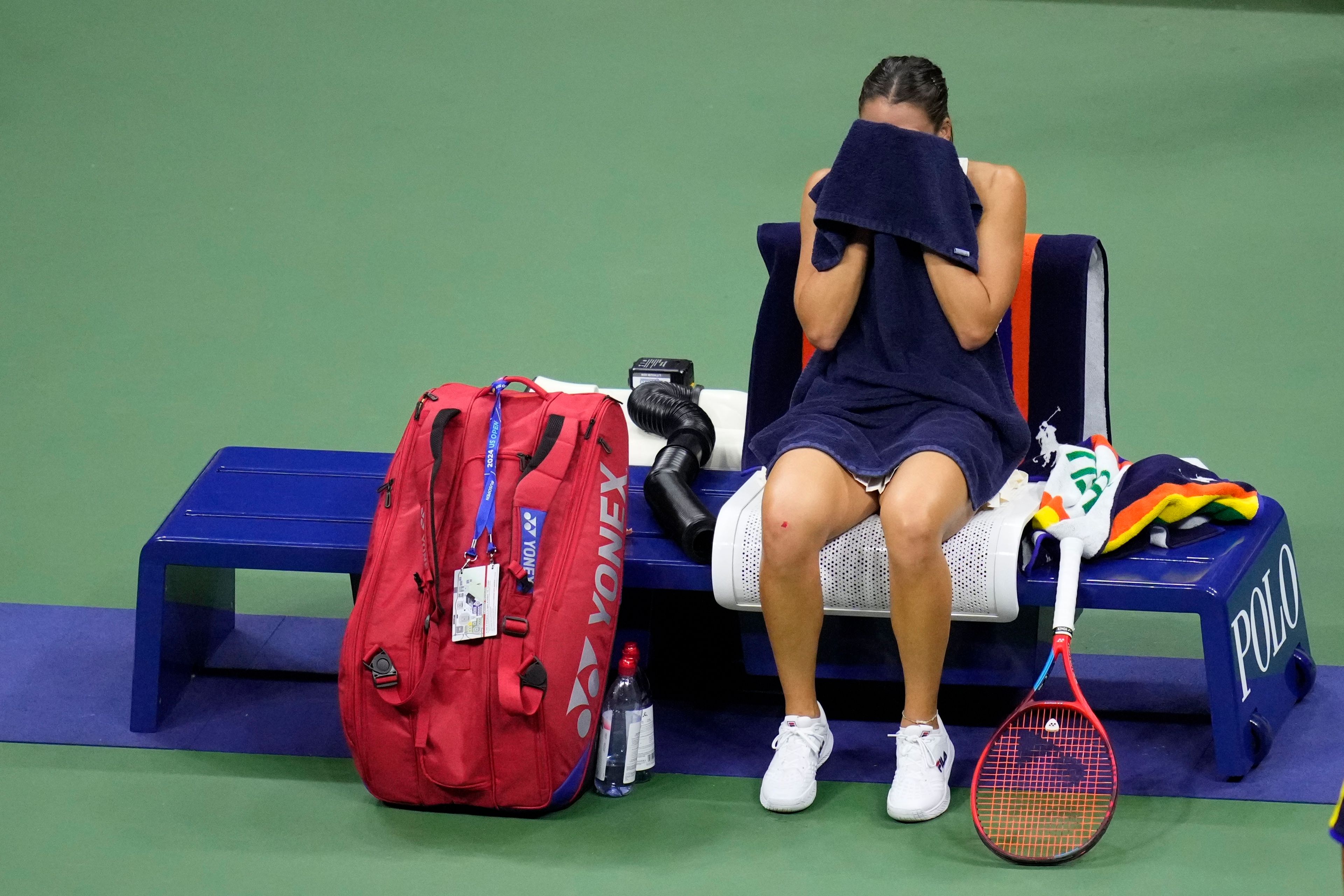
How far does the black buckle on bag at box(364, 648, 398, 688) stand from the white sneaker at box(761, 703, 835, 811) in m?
0.72

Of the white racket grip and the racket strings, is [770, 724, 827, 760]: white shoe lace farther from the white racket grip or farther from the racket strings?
the white racket grip

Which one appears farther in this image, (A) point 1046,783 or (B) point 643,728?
(B) point 643,728

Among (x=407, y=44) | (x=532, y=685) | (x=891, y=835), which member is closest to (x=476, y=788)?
(x=532, y=685)

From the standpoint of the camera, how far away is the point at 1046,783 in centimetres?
306

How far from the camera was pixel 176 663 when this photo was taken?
11.7ft

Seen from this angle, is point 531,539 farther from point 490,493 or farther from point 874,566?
point 874,566

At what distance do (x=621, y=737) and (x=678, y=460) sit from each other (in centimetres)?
64

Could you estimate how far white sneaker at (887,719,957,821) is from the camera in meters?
3.12

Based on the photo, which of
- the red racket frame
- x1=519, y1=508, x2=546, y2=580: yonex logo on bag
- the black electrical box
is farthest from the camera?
the black electrical box

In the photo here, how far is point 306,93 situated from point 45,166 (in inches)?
48.2

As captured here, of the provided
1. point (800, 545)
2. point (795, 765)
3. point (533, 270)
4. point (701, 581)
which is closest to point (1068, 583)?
point (800, 545)

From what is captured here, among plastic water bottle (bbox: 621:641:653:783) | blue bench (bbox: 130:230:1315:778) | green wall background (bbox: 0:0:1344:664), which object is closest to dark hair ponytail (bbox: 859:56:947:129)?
blue bench (bbox: 130:230:1315:778)

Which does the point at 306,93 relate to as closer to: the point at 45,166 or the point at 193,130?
the point at 193,130

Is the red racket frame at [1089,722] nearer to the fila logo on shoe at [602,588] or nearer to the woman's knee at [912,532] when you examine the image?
the woman's knee at [912,532]
